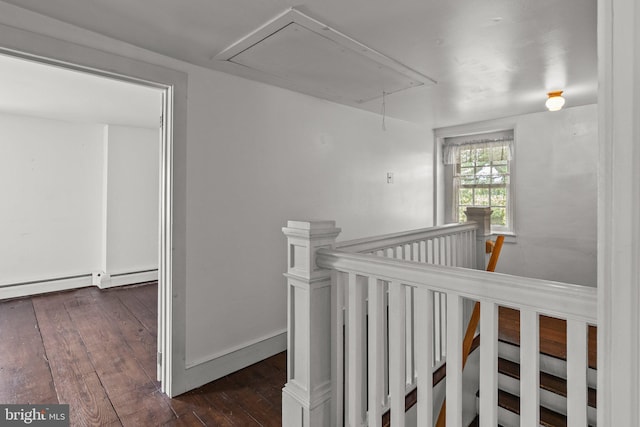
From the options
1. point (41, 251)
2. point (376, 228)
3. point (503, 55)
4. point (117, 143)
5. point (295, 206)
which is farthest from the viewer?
point (117, 143)

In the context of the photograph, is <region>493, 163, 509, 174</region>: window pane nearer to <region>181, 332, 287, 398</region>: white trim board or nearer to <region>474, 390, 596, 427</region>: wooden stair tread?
<region>474, 390, 596, 427</region>: wooden stair tread

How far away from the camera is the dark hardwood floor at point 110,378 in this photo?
201 cm

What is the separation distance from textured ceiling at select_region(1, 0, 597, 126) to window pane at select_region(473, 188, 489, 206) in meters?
1.95

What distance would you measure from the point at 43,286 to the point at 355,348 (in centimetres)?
478

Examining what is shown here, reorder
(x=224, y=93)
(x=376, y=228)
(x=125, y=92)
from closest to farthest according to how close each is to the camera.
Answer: (x=224, y=93), (x=125, y=92), (x=376, y=228)

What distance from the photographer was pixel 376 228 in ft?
12.7

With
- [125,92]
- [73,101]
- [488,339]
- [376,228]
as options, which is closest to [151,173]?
[73,101]

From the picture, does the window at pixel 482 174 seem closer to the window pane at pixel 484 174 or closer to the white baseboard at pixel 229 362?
the window pane at pixel 484 174

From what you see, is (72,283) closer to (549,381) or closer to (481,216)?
(481,216)

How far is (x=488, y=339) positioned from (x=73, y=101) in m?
4.27

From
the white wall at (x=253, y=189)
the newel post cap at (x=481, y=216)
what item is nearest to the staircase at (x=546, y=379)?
the newel post cap at (x=481, y=216)

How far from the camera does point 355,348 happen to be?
137 cm

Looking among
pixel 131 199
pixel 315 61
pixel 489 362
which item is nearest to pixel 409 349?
pixel 489 362

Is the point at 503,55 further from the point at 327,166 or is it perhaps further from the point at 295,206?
the point at 295,206
